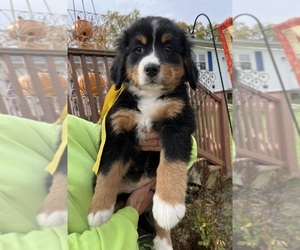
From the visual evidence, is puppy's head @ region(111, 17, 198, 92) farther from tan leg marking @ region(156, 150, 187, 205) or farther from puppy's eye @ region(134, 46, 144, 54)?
tan leg marking @ region(156, 150, 187, 205)

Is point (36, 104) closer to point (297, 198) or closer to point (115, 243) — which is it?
point (297, 198)

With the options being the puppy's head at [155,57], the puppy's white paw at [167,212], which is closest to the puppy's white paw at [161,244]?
the puppy's white paw at [167,212]

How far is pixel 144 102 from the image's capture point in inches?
79.9

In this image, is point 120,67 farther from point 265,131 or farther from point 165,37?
point 265,131

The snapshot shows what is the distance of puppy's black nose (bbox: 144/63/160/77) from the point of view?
186cm

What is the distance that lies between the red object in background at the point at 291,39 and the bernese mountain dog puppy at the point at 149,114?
1.08 meters

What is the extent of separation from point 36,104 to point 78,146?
4.77 ft

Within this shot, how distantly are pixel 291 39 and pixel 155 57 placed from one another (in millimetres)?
1240

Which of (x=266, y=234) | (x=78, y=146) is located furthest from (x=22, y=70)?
(x=78, y=146)

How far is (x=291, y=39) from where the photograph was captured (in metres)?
0.75

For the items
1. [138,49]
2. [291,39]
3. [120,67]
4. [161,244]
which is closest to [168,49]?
[138,49]

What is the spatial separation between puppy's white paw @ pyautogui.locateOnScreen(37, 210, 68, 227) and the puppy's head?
1.34m

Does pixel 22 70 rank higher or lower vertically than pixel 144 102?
higher

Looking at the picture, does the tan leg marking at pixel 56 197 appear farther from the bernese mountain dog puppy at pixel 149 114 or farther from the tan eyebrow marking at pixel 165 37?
the tan eyebrow marking at pixel 165 37
